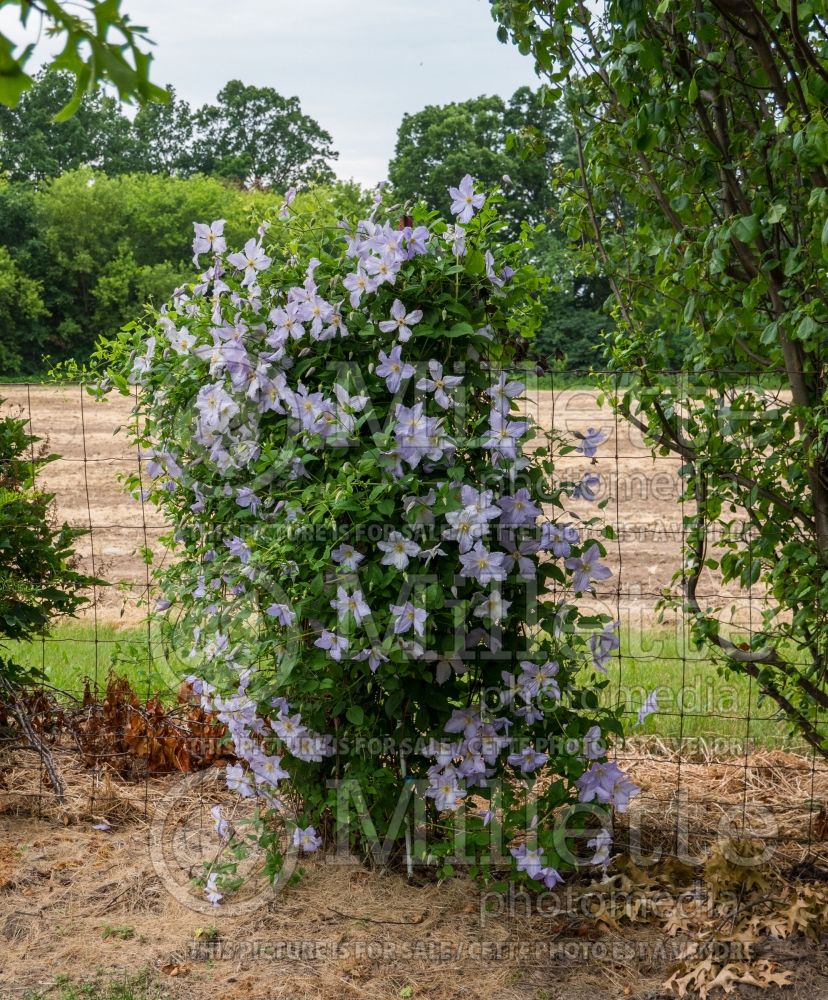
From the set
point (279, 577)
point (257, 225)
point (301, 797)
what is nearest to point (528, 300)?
point (257, 225)

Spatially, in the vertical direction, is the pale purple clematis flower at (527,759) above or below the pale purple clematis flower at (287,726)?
below

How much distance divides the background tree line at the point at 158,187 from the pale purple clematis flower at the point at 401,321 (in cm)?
2026

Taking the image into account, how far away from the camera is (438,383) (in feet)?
8.71

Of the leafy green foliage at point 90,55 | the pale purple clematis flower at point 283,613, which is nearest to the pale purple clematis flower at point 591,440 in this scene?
the pale purple clematis flower at point 283,613

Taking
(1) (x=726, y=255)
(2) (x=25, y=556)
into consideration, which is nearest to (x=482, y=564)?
(1) (x=726, y=255)

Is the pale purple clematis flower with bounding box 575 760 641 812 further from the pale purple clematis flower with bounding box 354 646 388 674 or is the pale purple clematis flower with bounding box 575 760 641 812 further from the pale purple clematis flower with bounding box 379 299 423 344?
the pale purple clematis flower with bounding box 379 299 423 344

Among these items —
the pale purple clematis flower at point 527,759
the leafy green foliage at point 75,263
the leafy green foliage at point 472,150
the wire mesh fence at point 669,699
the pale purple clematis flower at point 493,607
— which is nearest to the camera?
the pale purple clematis flower at point 493,607

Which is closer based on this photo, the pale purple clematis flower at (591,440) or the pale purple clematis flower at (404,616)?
the pale purple clematis flower at (404,616)

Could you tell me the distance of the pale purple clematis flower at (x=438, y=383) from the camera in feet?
8.64

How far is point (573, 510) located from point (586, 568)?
7.19m

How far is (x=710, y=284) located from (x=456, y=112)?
39066 mm

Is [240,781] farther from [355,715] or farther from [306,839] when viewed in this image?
[355,715]

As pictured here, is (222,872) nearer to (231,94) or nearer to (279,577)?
(279,577)

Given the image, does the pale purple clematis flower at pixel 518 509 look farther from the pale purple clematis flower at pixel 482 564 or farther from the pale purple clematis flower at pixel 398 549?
the pale purple clematis flower at pixel 398 549
